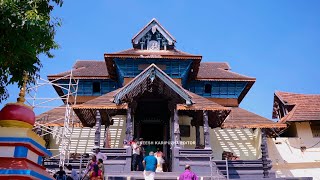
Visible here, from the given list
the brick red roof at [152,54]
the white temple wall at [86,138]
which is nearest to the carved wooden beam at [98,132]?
the white temple wall at [86,138]

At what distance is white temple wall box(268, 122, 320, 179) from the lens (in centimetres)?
2142

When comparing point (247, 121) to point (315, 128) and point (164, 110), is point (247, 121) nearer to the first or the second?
point (164, 110)

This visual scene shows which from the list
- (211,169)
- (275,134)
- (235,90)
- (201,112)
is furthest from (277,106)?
(211,169)

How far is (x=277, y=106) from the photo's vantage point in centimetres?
2658

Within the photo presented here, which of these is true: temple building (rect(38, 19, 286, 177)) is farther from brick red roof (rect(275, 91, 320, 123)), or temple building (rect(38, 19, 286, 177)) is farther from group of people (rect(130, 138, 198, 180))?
brick red roof (rect(275, 91, 320, 123))

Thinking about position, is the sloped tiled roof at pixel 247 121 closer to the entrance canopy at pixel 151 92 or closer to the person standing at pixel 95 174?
the entrance canopy at pixel 151 92

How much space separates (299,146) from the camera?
21.9 metres

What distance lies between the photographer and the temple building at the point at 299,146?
21469 millimetres

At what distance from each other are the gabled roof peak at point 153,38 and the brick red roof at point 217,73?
125 inches

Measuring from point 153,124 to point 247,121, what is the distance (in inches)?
201

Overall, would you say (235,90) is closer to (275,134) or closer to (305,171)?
(275,134)

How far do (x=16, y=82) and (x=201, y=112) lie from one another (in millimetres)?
11155

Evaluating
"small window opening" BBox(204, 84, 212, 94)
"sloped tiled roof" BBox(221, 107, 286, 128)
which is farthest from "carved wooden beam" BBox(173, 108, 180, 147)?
"small window opening" BBox(204, 84, 212, 94)

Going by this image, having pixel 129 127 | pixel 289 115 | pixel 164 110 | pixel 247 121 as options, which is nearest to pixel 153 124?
pixel 164 110
